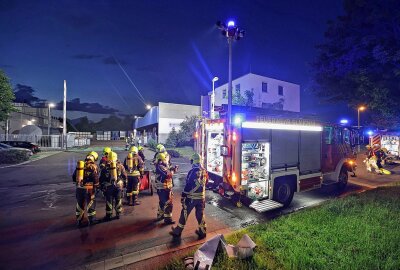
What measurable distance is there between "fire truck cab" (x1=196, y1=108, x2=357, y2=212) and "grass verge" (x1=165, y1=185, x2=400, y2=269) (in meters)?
1.18

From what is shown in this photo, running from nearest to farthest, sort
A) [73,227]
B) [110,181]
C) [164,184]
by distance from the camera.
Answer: [73,227], [164,184], [110,181]

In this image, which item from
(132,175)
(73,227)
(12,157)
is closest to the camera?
(73,227)

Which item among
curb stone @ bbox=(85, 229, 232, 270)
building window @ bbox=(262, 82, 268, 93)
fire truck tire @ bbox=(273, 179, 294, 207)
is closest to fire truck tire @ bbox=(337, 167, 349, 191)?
fire truck tire @ bbox=(273, 179, 294, 207)

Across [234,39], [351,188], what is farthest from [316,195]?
[234,39]

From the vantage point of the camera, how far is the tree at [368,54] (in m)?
8.82

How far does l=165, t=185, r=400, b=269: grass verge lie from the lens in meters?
3.56

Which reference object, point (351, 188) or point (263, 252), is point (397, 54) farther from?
point (263, 252)

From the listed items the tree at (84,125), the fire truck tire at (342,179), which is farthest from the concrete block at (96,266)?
the tree at (84,125)

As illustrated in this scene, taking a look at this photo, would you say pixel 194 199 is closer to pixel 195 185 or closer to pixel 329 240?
pixel 195 185

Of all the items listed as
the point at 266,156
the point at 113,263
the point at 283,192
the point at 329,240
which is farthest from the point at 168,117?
the point at 329,240

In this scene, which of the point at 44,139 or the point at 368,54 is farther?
the point at 44,139

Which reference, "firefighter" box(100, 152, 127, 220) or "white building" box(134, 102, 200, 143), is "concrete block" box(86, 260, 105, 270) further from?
"white building" box(134, 102, 200, 143)

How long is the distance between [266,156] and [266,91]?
102ft

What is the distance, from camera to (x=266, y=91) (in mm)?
35469
